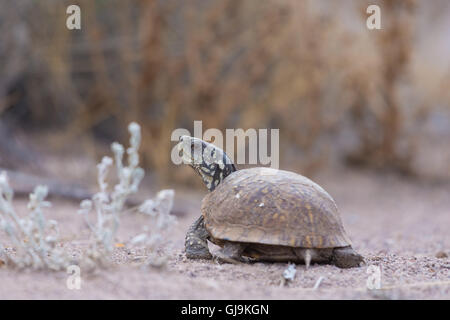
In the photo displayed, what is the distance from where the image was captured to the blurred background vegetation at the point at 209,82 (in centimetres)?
1018

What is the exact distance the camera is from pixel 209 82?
33.3 ft

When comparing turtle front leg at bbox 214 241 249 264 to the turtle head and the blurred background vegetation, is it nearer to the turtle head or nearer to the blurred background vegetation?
the turtle head

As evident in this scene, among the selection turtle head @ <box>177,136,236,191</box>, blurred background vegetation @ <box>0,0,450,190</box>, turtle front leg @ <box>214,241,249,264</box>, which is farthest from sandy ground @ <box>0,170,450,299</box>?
blurred background vegetation @ <box>0,0,450,190</box>

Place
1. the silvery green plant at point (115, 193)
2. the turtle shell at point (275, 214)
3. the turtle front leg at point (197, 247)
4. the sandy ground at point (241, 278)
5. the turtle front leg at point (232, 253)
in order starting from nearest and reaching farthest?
the sandy ground at point (241, 278)
the silvery green plant at point (115, 193)
the turtle shell at point (275, 214)
the turtle front leg at point (232, 253)
the turtle front leg at point (197, 247)

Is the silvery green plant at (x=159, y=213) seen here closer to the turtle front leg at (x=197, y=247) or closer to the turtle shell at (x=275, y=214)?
the turtle shell at (x=275, y=214)

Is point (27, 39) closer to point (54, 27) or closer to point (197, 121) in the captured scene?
point (54, 27)

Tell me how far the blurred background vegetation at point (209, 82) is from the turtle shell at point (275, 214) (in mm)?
5727

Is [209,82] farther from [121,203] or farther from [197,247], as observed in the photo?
[121,203]

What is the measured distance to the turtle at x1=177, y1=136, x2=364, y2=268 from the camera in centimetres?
371

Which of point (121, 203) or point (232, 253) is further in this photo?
point (232, 253)

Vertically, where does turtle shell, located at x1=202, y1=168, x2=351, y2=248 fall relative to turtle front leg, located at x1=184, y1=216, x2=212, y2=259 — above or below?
above

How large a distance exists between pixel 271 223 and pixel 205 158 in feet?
2.54
